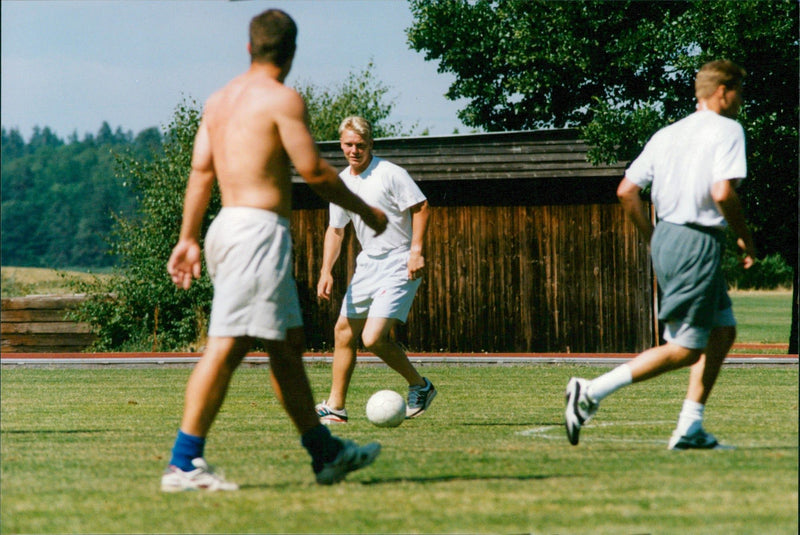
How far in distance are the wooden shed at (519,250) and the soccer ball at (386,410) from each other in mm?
13062

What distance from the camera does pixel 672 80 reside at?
58.5 ft

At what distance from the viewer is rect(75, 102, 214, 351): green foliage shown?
2192 cm

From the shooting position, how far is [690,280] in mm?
5672

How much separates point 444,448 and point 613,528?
2524 millimetres

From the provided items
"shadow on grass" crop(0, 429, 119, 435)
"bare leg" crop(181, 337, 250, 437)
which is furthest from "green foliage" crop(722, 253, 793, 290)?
"bare leg" crop(181, 337, 250, 437)

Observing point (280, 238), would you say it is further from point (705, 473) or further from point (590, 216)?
point (590, 216)

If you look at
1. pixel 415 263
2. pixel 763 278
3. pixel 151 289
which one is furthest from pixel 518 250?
pixel 763 278

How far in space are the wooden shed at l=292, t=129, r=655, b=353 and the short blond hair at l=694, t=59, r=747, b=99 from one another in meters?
14.0

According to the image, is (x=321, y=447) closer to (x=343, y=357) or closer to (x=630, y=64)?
(x=343, y=357)

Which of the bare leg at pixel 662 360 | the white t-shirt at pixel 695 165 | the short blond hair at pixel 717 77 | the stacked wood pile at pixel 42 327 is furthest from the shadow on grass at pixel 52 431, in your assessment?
the stacked wood pile at pixel 42 327

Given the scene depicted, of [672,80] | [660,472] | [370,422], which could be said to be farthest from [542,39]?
[660,472]

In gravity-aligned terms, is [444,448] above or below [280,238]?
below

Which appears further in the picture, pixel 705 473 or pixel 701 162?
pixel 701 162

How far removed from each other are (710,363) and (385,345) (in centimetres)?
262
